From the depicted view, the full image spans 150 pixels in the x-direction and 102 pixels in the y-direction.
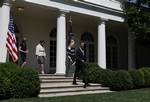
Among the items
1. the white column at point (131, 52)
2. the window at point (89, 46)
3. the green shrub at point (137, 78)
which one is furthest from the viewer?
the window at point (89, 46)

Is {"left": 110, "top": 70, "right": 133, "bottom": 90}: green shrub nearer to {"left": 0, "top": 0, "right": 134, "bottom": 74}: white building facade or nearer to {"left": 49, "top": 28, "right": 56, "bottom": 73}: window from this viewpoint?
{"left": 0, "top": 0, "right": 134, "bottom": 74}: white building facade

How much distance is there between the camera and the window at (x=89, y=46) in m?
24.7

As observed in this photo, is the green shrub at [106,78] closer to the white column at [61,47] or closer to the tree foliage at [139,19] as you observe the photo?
the white column at [61,47]

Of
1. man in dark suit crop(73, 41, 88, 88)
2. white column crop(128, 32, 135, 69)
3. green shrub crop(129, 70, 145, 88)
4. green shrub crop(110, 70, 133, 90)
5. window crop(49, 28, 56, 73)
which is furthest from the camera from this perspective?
white column crop(128, 32, 135, 69)

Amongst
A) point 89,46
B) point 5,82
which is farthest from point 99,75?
point 89,46

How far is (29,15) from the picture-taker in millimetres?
20734

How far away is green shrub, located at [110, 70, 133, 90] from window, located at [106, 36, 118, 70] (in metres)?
8.73

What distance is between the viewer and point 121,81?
56.8 ft

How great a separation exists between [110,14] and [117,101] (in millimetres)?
11174

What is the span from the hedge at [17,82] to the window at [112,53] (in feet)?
47.7

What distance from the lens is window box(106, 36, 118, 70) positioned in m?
26.6

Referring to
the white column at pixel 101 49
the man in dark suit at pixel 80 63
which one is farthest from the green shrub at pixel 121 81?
the white column at pixel 101 49

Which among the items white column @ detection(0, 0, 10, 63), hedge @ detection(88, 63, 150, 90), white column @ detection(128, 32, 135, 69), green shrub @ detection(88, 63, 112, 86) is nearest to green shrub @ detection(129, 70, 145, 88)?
hedge @ detection(88, 63, 150, 90)

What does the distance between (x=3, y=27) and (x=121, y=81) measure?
644 cm
